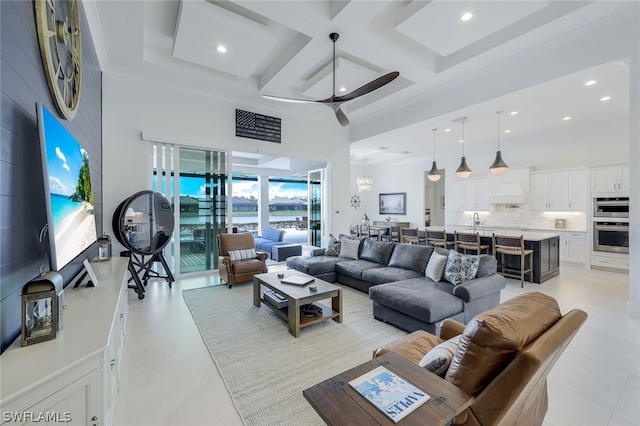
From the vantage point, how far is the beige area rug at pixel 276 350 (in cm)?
194

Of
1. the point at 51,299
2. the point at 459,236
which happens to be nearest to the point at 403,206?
the point at 459,236

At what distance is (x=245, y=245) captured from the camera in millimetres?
Result: 5141

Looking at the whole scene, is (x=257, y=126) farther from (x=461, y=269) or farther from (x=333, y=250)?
(x=461, y=269)

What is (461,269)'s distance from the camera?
3.36 meters

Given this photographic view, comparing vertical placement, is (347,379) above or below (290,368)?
above

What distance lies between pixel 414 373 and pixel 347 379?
335mm

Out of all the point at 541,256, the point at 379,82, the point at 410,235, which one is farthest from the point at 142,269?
the point at 541,256

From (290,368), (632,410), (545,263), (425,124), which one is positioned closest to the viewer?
(632,410)

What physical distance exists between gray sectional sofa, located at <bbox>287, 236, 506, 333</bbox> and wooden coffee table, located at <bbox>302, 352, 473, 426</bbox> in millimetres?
1558

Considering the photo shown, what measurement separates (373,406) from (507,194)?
25.4 feet

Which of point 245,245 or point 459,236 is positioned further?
point 459,236

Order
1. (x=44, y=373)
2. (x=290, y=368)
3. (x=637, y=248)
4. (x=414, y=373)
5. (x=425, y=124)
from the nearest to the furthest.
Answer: (x=44, y=373) < (x=414, y=373) < (x=290, y=368) < (x=637, y=248) < (x=425, y=124)

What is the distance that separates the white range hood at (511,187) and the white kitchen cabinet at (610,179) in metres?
1.28

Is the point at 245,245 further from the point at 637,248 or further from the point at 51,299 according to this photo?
the point at 637,248
